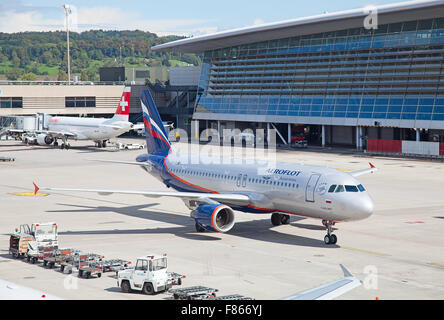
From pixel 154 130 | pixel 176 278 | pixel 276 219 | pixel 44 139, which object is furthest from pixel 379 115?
pixel 176 278

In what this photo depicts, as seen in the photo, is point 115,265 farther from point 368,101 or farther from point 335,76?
point 335,76

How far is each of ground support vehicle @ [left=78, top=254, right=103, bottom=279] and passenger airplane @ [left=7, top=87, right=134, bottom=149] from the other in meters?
69.9

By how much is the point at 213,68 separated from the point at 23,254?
10449 centimetres

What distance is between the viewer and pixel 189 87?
144m

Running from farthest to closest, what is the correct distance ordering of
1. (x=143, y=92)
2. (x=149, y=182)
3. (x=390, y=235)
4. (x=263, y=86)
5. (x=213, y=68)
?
1. (x=213, y=68)
2. (x=263, y=86)
3. (x=149, y=182)
4. (x=143, y=92)
5. (x=390, y=235)

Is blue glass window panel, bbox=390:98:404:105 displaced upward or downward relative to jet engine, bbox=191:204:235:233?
upward

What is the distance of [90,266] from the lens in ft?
99.7

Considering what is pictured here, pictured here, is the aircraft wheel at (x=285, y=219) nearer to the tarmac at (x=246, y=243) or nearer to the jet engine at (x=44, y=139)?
the tarmac at (x=246, y=243)

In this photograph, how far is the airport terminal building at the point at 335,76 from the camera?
95.6m

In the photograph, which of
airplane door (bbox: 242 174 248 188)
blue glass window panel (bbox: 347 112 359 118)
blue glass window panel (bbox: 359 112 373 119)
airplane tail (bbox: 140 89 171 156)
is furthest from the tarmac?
blue glass window panel (bbox: 347 112 359 118)

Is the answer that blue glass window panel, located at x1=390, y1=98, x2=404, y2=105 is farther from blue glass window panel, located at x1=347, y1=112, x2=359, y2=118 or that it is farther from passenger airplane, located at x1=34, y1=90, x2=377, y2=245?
passenger airplane, located at x1=34, y1=90, x2=377, y2=245

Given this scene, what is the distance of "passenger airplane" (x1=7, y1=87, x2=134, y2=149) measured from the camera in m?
104

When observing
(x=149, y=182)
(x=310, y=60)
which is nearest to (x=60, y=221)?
(x=149, y=182)

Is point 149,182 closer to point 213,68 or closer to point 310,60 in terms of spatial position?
point 310,60
